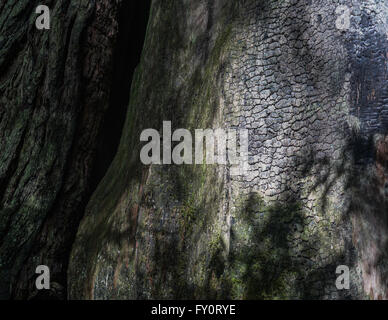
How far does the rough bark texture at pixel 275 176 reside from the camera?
7.15 ft

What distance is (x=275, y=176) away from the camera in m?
2.40

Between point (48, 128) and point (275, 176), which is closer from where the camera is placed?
point (275, 176)

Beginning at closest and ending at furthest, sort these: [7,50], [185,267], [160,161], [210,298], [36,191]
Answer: [210,298], [185,267], [160,161], [36,191], [7,50]

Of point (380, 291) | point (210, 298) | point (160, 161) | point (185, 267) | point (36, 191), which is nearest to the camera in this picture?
point (380, 291)

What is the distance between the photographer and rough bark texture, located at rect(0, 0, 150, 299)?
3.50m

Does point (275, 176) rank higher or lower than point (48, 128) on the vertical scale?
lower

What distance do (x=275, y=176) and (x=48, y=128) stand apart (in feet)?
7.11

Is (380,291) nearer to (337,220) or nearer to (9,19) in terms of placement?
(337,220)

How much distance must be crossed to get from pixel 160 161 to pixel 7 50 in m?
1.94

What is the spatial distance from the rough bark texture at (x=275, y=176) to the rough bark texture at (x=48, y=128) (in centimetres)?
78

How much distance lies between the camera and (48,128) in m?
3.61

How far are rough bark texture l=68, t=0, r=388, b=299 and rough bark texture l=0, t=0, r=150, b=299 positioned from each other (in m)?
0.78

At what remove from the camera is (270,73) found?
2.53 metres

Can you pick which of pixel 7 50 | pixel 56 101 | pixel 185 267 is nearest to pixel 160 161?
pixel 185 267
